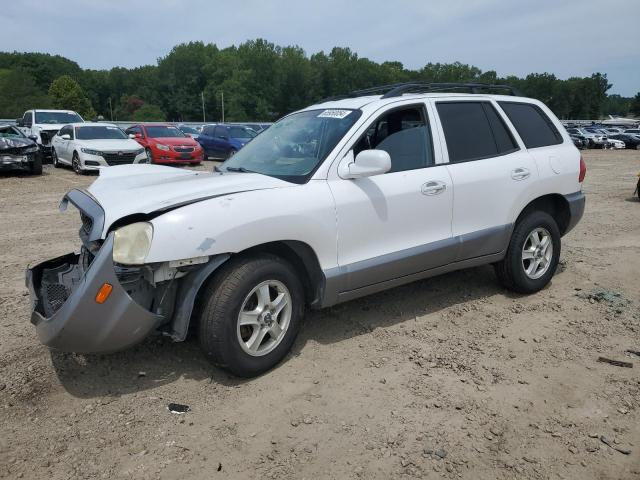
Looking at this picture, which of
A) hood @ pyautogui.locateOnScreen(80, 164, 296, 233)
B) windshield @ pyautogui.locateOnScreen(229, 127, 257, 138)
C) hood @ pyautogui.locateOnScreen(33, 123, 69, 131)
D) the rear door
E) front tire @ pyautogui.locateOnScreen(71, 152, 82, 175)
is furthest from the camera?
windshield @ pyautogui.locateOnScreen(229, 127, 257, 138)

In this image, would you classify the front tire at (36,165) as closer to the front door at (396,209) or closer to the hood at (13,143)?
the hood at (13,143)

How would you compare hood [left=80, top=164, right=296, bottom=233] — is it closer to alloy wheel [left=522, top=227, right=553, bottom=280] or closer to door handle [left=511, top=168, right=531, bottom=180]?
door handle [left=511, top=168, right=531, bottom=180]

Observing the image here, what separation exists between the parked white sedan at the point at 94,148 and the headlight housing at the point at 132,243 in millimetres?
12077

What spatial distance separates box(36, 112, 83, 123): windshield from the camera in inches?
736

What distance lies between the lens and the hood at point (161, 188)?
9.94 feet

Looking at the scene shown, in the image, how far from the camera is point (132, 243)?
2.89 m

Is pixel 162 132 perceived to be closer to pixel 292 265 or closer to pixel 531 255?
pixel 531 255

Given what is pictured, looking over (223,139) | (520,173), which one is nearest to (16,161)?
(223,139)

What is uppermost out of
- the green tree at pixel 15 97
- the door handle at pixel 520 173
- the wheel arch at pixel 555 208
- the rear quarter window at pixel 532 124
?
the green tree at pixel 15 97

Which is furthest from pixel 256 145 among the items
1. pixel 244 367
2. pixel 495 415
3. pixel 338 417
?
pixel 495 415

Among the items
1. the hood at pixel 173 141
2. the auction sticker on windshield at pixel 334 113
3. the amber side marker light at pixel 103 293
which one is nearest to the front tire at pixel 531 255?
the auction sticker on windshield at pixel 334 113

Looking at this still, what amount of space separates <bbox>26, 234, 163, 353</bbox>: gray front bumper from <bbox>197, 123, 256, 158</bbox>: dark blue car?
1750 centimetres

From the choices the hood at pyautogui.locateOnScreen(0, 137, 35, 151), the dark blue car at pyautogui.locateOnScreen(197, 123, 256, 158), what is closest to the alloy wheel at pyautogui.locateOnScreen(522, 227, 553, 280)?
the hood at pyautogui.locateOnScreen(0, 137, 35, 151)

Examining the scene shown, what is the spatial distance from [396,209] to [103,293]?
2.09 metres
